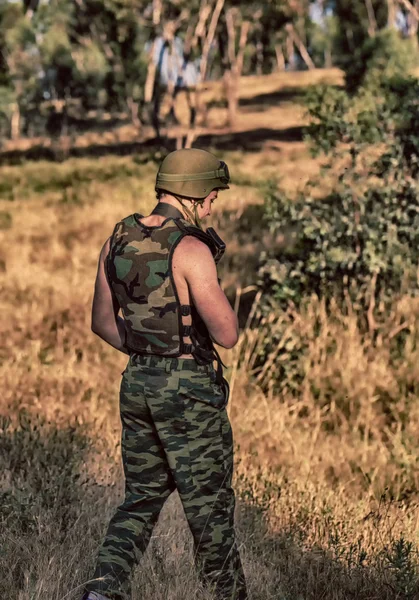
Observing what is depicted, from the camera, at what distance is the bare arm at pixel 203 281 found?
2.60 m

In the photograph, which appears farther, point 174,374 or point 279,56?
point 279,56

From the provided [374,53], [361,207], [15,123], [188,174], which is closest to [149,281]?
[188,174]

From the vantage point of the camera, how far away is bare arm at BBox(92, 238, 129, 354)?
289 cm

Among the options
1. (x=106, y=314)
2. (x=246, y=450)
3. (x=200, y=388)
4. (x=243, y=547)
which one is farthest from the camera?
(x=246, y=450)

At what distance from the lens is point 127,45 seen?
138ft

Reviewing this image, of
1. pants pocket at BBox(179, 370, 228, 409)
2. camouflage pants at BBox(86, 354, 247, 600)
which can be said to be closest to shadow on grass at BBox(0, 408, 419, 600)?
camouflage pants at BBox(86, 354, 247, 600)

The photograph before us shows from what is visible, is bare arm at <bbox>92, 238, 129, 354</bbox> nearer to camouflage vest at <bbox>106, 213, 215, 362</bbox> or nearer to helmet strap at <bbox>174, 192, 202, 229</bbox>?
camouflage vest at <bbox>106, 213, 215, 362</bbox>

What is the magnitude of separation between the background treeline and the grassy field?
13641 millimetres

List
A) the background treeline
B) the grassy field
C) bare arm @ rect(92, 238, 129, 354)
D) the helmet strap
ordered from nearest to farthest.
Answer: the helmet strap
bare arm @ rect(92, 238, 129, 354)
the grassy field
the background treeline

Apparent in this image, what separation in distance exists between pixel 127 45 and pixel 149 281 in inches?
1665

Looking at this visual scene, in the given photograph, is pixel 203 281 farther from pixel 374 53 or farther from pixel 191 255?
pixel 374 53

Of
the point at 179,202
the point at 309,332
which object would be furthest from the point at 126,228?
the point at 309,332

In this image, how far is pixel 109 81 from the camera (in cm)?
4916

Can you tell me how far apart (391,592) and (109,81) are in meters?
49.2
